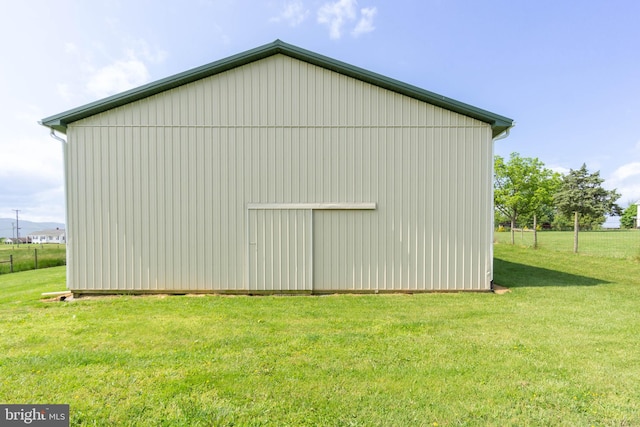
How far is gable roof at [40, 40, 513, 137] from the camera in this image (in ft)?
20.9

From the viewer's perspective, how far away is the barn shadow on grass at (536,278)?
278 inches

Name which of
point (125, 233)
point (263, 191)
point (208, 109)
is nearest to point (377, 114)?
point (263, 191)

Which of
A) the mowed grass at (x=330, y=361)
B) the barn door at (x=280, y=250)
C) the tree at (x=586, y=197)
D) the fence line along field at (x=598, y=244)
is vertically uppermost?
the tree at (x=586, y=197)

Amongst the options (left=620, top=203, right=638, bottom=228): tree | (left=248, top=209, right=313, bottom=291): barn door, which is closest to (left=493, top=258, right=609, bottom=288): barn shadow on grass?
(left=248, top=209, right=313, bottom=291): barn door

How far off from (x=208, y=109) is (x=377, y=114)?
398 cm

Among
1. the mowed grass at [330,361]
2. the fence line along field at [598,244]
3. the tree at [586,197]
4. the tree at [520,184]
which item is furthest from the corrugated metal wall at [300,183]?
the tree at [586,197]

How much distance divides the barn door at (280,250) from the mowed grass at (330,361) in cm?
101

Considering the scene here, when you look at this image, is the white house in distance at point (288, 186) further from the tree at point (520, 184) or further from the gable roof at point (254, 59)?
the tree at point (520, 184)

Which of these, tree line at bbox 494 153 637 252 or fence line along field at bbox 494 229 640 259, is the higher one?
tree line at bbox 494 153 637 252

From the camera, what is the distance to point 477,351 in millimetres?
3492

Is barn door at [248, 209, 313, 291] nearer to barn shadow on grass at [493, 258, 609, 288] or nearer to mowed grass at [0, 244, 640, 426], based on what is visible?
mowed grass at [0, 244, 640, 426]

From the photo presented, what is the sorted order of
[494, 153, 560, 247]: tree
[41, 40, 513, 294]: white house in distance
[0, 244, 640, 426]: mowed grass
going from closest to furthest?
1. [0, 244, 640, 426]: mowed grass
2. [41, 40, 513, 294]: white house in distance
3. [494, 153, 560, 247]: tree

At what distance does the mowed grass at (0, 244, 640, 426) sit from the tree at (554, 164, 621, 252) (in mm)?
40332

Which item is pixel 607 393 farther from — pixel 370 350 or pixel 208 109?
pixel 208 109
